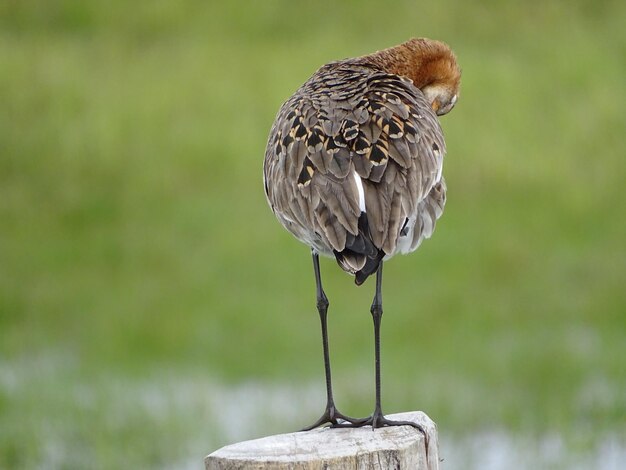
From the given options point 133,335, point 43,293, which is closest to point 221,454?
point 133,335

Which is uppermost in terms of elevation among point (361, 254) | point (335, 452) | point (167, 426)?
point (361, 254)

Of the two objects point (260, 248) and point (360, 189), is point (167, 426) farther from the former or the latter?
point (360, 189)

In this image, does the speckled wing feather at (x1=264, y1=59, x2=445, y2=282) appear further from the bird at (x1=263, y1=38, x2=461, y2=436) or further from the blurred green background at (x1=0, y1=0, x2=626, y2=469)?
the blurred green background at (x1=0, y1=0, x2=626, y2=469)

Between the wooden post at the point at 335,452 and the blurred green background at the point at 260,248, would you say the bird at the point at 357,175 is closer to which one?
the wooden post at the point at 335,452

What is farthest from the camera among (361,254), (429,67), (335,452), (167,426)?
(167,426)

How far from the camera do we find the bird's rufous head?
8352 mm

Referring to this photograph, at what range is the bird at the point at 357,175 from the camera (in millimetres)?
6164

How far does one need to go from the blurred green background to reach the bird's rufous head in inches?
178

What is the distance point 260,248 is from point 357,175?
34.8 ft

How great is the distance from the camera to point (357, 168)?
634cm

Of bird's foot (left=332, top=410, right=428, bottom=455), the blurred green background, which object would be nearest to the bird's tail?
bird's foot (left=332, top=410, right=428, bottom=455)

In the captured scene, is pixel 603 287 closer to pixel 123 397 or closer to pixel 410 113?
pixel 123 397

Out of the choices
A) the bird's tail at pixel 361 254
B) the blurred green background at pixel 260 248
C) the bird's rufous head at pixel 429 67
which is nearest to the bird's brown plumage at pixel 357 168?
the bird's tail at pixel 361 254

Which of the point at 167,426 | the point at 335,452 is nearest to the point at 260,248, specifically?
the point at 167,426
